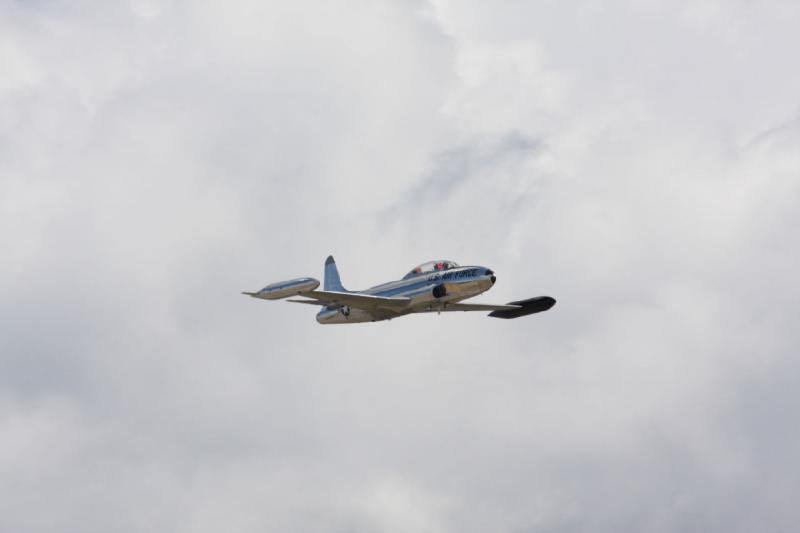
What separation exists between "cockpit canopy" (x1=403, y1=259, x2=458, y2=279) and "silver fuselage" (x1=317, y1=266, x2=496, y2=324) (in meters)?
0.32

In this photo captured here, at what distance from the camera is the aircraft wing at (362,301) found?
9619 cm

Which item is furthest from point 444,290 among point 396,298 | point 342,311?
point 342,311

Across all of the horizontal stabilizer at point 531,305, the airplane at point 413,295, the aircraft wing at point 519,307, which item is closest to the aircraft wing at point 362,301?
the airplane at point 413,295

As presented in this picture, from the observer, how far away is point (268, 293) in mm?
88188

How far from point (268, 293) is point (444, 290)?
665 inches

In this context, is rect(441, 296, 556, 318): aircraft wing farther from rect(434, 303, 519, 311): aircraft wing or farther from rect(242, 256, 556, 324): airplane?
rect(242, 256, 556, 324): airplane

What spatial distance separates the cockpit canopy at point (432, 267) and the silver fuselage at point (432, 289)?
317 mm

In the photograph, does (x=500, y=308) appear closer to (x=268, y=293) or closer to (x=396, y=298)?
(x=396, y=298)

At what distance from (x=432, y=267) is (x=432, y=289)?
2.42m

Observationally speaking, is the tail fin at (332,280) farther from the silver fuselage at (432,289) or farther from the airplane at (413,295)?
the silver fuselage at (432,289)

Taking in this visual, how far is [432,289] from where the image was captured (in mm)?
97500

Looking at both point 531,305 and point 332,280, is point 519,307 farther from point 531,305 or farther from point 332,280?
point 332,280

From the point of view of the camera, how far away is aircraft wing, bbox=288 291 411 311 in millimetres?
96188

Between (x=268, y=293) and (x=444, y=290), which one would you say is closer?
(x=268, y=293)
